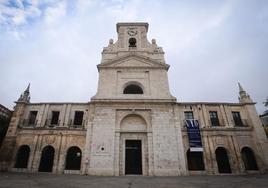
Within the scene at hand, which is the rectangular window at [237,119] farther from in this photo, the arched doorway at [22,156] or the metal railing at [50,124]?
the arched doorway at [22,156]

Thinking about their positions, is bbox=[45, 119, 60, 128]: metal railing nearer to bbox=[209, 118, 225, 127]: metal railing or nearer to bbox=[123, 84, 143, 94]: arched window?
bbox=[123, 84, 143, 94]: arched window

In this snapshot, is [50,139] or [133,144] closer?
[133,144]

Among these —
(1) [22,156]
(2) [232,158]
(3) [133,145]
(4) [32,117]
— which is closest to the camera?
(3) [133,145]

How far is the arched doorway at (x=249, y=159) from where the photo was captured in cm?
1938

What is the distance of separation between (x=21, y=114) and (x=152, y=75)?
17289 millimetres

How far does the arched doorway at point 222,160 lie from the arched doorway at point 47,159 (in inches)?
746

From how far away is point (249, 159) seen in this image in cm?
1983

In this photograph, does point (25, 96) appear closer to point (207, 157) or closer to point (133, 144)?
point (133, 144)

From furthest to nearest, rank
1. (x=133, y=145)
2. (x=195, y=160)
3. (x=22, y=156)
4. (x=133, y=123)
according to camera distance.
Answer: (x=133, y=123) < (x=22, y=156) < (x=195, y=160) < (x=133, y=145)

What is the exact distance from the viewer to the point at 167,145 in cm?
1831

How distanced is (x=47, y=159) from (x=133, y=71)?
1484 cm


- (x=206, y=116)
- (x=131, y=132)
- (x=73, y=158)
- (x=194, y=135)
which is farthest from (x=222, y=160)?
(x=73, y=158)

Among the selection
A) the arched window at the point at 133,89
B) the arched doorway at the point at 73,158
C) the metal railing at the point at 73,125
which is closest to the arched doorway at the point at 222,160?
the arched window at the point at 133,89

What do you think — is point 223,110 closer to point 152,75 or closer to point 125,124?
point 152,75
